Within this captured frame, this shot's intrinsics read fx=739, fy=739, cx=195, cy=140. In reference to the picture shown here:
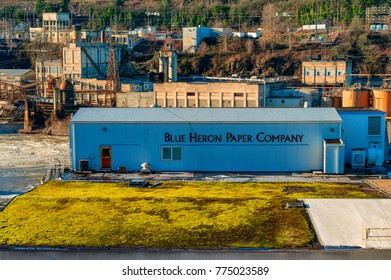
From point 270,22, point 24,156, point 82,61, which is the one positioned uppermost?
point 270,22

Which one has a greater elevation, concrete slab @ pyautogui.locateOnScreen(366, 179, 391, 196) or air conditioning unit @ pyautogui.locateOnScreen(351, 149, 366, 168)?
air conditioning unit @ pyautogui.locateOnScreen(351, 149, 366, 168)

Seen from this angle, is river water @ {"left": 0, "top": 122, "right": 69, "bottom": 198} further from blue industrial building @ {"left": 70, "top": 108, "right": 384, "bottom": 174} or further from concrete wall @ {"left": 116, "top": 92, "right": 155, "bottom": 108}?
concrete wall @ {"left": 116, "top": 92, "right": 155, "bottom": 108}

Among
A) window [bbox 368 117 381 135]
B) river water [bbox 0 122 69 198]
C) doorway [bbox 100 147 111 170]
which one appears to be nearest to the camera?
doorway [bbox 100 147 111 170]

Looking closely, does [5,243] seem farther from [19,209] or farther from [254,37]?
[254,37]

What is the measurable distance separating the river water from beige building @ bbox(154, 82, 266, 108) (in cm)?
547

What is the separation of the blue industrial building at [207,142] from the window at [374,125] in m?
A: 0.97

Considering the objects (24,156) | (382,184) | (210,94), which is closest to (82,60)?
(210,94)

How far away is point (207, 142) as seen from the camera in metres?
17.7

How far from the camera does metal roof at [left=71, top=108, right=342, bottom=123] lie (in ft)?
57.7

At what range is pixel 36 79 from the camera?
5209cm

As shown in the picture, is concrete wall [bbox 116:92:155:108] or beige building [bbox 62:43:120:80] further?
beige building [bbox 62:43:120:80]

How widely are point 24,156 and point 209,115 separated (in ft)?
44.0

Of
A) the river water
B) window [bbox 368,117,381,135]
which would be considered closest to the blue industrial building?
window [bbox 368,117,381,135]

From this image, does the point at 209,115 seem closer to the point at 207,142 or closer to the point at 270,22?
the point at 207,142
